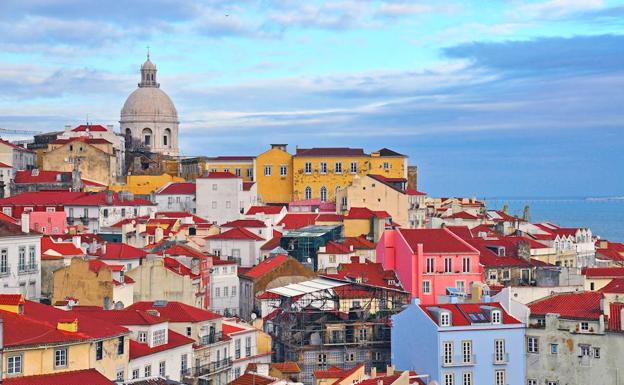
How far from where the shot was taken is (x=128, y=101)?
132 metres

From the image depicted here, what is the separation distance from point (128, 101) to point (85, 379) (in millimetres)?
98593

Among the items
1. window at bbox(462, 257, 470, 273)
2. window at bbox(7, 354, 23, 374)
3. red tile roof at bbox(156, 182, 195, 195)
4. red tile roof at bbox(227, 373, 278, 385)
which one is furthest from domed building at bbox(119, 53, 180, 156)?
window at bbox(7, 354, 23, 374)

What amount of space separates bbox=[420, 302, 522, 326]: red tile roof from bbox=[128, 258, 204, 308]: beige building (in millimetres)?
13811

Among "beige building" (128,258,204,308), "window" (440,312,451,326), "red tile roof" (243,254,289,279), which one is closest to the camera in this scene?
"window" (440,312,451,326)

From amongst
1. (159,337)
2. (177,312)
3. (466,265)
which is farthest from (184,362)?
(466,265)

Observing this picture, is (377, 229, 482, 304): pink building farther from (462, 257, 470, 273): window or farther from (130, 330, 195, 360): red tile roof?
(130, 330, 195, 360): red tile roof

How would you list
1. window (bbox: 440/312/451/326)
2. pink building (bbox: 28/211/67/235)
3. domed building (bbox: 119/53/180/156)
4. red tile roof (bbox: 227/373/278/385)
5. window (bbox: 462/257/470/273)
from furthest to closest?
domed building (bbox: 119/53/180/156) < pink building (bbox: 28/211/67/235) < window (bbox: 462/257/470/273) < window (bbox: 440/312/451/326) < red tile roof (bbox: 227/373/278/385)

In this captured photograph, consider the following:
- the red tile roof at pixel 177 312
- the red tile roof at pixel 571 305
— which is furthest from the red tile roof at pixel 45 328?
the red tile roof at pixel 571 305

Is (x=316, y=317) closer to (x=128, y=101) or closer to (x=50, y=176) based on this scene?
(x=50, y=176)

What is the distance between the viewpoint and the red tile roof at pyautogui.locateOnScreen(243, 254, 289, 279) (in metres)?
69.6

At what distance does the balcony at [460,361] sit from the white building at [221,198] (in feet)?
162

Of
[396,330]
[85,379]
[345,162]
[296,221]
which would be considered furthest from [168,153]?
[85,379]

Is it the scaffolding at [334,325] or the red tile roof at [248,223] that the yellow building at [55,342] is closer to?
the scaffolding at [334,325]

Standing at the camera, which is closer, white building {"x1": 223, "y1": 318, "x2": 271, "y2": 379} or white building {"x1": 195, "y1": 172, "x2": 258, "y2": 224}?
white building {"x1": 223, "y1": 318, "x2": 271, "y2": 379}
